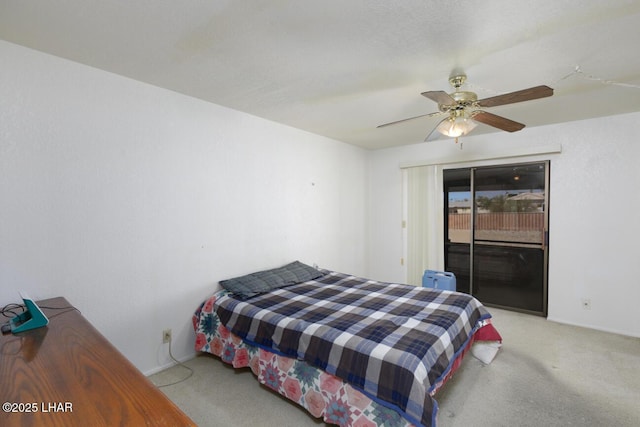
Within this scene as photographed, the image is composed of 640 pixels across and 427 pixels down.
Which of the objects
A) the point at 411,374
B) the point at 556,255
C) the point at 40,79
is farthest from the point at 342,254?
the point at 40,79

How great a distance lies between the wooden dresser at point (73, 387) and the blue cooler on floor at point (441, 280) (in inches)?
134

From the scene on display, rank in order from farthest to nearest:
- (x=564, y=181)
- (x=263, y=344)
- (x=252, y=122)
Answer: (x=564, y=181), (x=252, y=122), (x=263, y=344)

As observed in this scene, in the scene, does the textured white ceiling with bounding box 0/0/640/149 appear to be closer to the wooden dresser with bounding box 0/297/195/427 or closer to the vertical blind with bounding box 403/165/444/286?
the wooden dresser with bounding box 0/297/195/427

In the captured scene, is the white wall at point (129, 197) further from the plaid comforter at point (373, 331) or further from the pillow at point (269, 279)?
the plaid comforter at point (373, 331)

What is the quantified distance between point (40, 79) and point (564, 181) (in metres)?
4.98

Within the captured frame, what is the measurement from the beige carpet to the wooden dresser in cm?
108

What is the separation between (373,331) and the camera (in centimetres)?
199

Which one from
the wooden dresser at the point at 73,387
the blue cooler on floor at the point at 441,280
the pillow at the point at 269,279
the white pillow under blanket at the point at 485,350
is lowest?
the white pillow under blanket at the point at 485,350

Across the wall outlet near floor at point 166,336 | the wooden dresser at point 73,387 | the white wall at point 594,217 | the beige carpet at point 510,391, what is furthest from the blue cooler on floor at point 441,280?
the wooden dresser at point 73,387

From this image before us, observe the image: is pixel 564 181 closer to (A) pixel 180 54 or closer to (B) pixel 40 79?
(A) pixel 180 54

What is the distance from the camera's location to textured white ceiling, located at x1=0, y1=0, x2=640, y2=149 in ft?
5.01

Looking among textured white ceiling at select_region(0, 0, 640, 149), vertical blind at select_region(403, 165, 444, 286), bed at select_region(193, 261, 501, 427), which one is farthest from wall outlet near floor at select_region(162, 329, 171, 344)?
vertical blind at select_region(403, 165, 444, 286)

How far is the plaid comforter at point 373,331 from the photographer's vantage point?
1638mm

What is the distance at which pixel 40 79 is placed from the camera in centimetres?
196
